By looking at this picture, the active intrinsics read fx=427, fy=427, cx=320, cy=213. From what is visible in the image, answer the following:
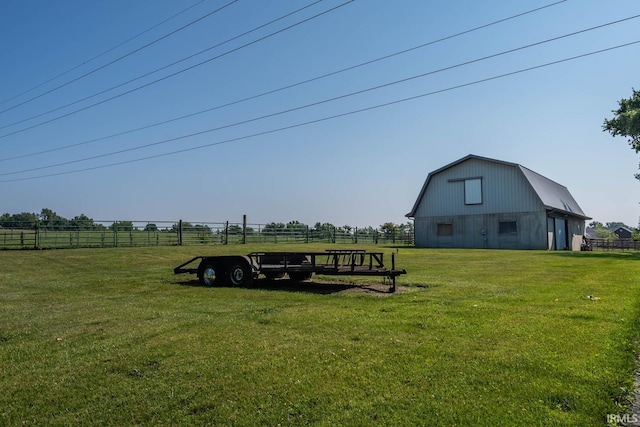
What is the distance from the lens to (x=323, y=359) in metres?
4.83

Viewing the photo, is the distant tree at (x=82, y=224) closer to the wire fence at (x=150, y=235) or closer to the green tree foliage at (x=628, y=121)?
the wire fence at (x=150, y=235)

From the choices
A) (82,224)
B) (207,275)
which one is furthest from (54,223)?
(207,275)

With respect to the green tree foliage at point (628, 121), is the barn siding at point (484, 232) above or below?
below

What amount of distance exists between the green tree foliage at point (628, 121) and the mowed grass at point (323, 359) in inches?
1008

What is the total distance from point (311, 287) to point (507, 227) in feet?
88.0

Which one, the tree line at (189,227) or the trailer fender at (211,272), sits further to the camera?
the tree line at (189,227)

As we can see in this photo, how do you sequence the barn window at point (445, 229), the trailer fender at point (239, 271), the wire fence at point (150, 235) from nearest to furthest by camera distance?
the trailer fender at point (239, 271), the wire fence at point (150, 235), the barn window at point (445, 229)

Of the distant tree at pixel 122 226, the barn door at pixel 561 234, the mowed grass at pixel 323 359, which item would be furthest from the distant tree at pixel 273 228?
the mowed grass at pixel 323 359

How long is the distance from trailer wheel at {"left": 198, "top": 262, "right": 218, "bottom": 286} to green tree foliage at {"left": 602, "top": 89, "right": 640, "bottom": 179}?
3071 centimetres

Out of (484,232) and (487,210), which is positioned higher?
(487,210)

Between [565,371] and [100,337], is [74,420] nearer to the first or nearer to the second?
[100,337]

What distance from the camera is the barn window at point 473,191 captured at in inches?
1372

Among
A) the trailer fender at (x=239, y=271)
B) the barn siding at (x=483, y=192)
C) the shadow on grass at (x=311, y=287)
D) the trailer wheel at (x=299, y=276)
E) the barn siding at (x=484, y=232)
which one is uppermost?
the barn siding at (x=483, y=192)

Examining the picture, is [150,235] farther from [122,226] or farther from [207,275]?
[207,275]
